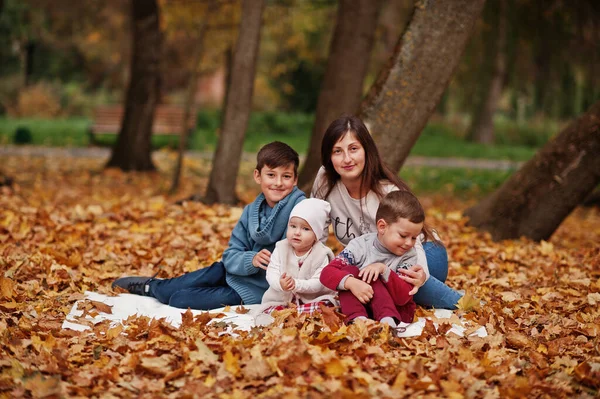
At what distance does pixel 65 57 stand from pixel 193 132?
1339cm

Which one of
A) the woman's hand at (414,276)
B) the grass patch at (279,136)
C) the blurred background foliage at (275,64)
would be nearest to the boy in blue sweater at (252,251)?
the woman's hand at (414,276)

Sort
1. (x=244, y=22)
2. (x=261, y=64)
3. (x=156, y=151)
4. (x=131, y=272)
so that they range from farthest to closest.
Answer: (x=261, y=64) < (x=156, y=151) < (x=244, y=22) < (x=131, y=272)

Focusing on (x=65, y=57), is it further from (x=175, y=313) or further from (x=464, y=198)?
(x=175, y=313)

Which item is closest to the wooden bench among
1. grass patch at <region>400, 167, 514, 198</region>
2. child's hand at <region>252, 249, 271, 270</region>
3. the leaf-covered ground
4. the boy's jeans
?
grass patch at <region>400, 167, 514, 198</region>

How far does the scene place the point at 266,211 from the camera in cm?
468

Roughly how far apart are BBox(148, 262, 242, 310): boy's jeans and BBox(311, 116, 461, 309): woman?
0.84 metres

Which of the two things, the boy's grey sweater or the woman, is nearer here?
the boy's grey sweater

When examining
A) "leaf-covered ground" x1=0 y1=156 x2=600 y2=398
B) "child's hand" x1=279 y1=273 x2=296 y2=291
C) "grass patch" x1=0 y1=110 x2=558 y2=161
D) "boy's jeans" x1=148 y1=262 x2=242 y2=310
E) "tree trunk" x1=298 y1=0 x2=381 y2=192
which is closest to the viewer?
"leaf-covered ground" x1=0 y1=156 x2=600 y2=398

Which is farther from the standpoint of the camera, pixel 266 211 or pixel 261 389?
pixel 266 211

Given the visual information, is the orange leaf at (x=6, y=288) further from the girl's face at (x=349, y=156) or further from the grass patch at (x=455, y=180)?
the grass patch at (x=455, y=180)

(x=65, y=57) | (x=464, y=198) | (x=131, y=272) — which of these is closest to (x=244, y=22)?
(x=131, y=272)

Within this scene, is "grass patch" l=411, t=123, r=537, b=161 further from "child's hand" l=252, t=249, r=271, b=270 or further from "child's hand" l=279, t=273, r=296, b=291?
"child's hand" l=279, t=273, r=296, b=291

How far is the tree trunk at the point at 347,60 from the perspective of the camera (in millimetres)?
8844

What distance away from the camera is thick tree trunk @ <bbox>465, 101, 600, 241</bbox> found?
713 cm
